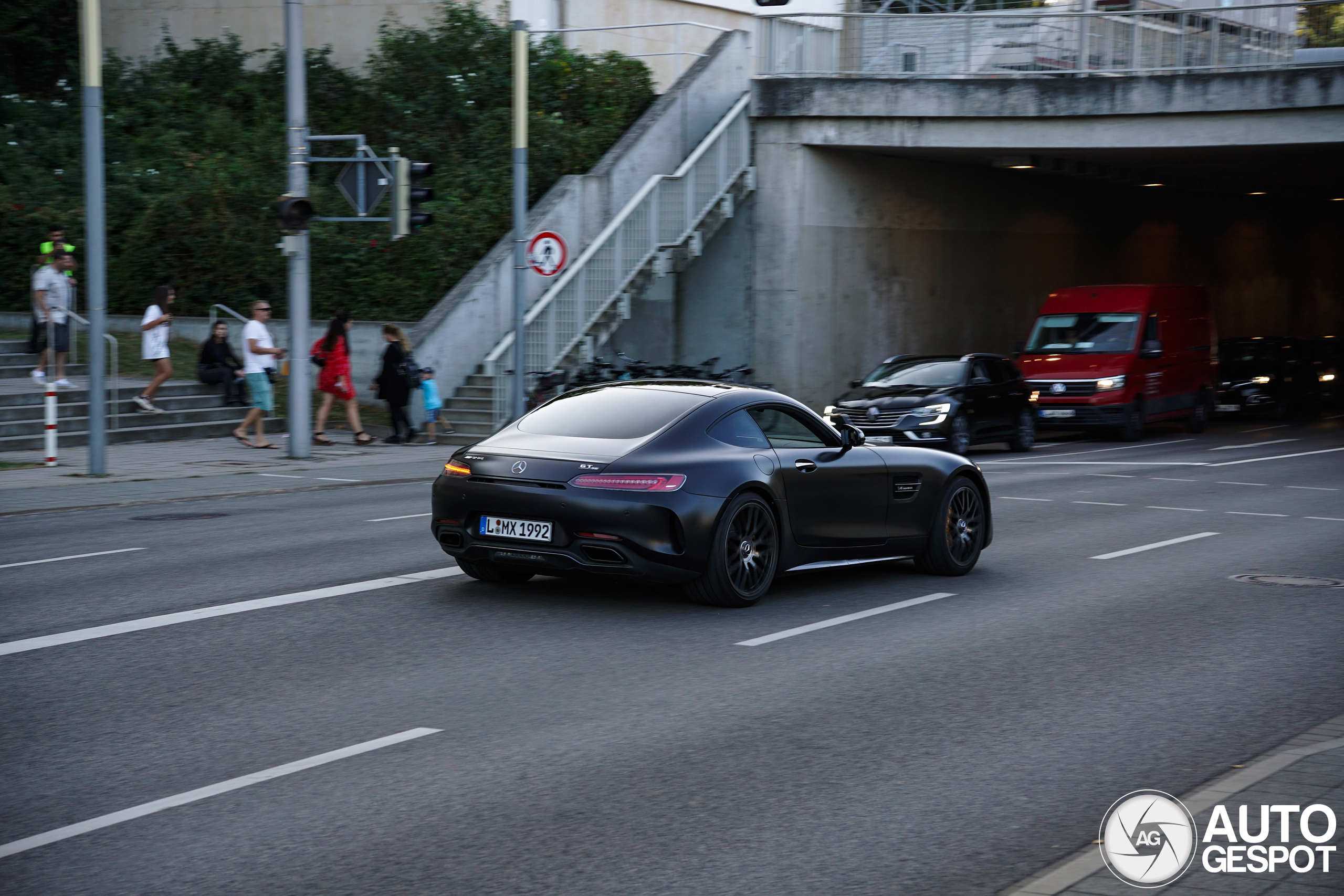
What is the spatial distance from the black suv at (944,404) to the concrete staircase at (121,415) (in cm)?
924

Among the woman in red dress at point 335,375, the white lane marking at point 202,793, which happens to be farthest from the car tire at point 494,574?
the woman in red dress at point 335,375

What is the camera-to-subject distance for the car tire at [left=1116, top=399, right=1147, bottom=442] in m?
26.2

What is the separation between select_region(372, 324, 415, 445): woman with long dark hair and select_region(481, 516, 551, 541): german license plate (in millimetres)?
13797

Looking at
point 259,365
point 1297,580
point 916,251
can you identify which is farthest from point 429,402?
point 1297,580

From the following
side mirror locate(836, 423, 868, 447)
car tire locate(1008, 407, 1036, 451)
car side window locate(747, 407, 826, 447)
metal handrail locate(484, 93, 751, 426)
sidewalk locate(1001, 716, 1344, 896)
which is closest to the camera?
sidewalk locate(1001, 716, 1344, 896)

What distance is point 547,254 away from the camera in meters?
23.4

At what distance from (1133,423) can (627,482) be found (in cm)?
1943

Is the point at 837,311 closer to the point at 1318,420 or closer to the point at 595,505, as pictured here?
the point at 1318,420

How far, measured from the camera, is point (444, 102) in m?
31.7

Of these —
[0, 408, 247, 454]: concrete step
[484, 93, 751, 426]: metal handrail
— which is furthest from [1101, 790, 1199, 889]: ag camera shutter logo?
[484, 93, 751, 426]: metal handrail

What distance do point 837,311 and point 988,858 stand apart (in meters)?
25.6

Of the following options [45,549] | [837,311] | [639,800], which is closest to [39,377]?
[45,549]

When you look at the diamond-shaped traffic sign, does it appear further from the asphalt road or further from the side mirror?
the side mirror

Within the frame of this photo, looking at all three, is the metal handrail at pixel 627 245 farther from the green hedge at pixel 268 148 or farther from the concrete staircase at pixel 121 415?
the concrete staircase at pixel 121 415
